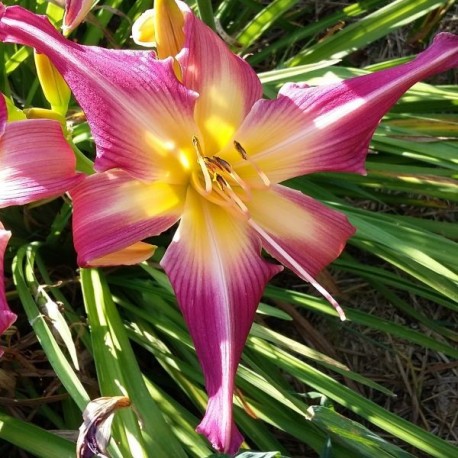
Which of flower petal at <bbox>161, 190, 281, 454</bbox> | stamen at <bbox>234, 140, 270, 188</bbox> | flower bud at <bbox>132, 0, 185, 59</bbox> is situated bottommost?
flower petal at <bbox>161, 190, 281, 454</bbox>

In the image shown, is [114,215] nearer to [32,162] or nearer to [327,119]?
[32,162]

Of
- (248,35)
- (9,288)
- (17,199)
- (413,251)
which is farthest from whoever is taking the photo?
(248,35)

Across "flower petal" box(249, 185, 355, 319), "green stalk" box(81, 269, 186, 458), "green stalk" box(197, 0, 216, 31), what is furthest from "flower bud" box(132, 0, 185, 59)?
"green stalk" box(81, 269, 186, 458)

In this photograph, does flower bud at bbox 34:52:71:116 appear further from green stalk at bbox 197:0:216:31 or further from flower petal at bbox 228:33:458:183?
green stalk at bbox 197:0:216:31

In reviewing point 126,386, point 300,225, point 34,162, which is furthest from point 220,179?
point 126,386

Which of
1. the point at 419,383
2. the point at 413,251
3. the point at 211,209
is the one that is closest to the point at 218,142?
the point at 211,209

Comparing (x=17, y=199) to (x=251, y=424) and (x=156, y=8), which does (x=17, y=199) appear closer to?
(x=156, y=8)
